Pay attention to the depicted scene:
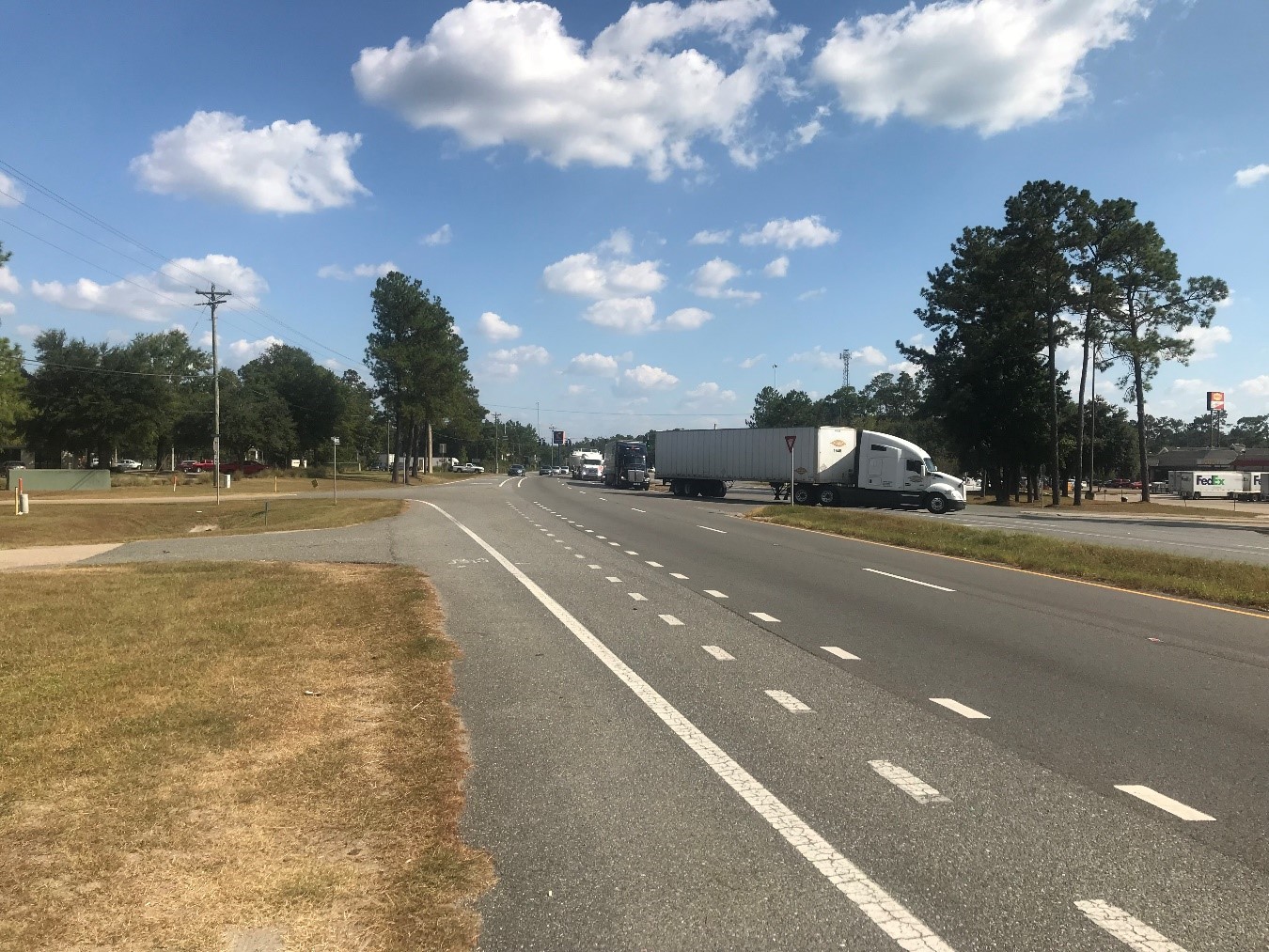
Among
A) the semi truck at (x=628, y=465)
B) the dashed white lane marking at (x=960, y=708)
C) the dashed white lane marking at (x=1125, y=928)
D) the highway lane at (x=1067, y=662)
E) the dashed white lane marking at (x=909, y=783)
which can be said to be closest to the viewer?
the dashed white lane marking at (x=1125, y=928)

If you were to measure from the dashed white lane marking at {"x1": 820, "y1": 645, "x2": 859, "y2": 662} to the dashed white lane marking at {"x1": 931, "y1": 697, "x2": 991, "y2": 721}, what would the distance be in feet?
4.93

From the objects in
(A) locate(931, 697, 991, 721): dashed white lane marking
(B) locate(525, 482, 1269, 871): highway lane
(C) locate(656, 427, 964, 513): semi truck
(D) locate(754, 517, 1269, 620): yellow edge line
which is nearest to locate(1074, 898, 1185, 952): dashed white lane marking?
(B) locate(525, 482, 1269, 871): highway lane

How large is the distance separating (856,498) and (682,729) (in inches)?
1521

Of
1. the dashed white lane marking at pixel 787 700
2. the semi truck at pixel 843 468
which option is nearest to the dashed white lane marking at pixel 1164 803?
the dashed white lane marking at pixel 787 700

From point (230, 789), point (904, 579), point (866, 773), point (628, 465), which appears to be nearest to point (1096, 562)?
point (904, 579)

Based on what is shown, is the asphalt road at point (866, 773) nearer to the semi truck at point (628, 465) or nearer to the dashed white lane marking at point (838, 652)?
the dashed white lane marking at point (838, 652)

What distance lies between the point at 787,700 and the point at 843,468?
123 feet

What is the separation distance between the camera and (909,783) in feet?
17.0

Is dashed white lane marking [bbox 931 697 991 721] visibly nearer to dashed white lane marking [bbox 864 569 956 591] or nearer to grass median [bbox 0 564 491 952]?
grass median [bbox 0 564 491 952]

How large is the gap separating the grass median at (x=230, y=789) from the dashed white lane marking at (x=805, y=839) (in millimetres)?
1526

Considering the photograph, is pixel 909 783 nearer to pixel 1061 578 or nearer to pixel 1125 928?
pixel 1125 928

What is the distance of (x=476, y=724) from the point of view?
629cm

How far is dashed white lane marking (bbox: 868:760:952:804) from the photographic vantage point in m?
4.95

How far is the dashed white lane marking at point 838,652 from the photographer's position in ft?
28.4
